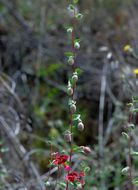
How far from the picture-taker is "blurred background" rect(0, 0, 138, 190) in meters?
1.98

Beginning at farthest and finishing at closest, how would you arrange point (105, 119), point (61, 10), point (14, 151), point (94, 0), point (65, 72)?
point (94, 0) < point (61, 10) < point (65, 72) < point (105, 119) < point (14, 151)

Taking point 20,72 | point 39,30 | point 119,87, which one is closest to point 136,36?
point 119,87

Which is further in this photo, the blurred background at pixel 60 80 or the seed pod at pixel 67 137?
the blurred background at pixel 60 80

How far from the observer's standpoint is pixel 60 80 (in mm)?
2818

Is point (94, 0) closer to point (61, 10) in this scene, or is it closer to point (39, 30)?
point (61, 10)

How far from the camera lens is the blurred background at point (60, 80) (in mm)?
1984

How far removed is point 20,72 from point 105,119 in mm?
1065

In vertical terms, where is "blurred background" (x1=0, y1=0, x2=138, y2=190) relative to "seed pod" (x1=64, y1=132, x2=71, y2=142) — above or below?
below

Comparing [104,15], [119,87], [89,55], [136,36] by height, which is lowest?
[119,87]

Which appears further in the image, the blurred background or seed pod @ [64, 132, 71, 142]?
the blurred background

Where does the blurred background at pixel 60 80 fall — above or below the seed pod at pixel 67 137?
below

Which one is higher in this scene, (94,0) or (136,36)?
(94,0)

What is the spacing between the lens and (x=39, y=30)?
3207 millimetres

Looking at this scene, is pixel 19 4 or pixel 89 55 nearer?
pixel 89 55
